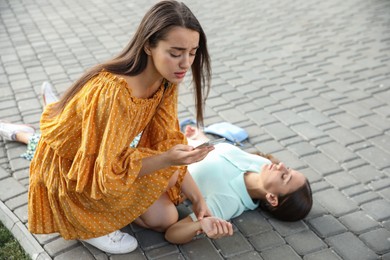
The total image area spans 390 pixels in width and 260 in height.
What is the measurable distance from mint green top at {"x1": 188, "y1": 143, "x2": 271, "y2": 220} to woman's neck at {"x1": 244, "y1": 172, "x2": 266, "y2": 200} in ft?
0.09

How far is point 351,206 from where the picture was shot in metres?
3.02

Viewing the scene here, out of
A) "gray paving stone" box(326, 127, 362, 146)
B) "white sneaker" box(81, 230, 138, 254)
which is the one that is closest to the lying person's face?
"white sneaker" box(81, 230, 138, 254)

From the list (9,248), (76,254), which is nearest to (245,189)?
(76,254)

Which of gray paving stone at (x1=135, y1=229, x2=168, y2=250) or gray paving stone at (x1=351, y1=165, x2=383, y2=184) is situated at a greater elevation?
gray paving stone at (x1=351, y1=165, x2=383, y2=184)

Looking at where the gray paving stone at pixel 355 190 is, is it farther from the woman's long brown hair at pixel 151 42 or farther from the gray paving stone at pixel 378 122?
the woman's long brown hair at pixel 151 42

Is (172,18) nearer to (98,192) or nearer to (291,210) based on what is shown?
(98,192)

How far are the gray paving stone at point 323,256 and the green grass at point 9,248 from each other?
156 centimetres

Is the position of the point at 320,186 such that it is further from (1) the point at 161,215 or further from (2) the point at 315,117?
(1) the point at 161,215

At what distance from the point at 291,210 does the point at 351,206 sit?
18.3 inches

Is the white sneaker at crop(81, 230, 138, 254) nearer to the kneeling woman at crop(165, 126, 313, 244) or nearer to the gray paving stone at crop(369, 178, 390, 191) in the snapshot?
the kneeling woman at crop(165, 126, 313, 244)

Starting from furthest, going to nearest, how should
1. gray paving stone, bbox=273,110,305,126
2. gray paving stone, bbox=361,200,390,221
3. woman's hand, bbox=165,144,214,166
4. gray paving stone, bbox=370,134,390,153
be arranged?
gray paving stone, bbox=273,110,305,126, gray paving stone, bbox=370,134,390,153, gray paving stone, bbox=361,200,390,221, woman's hand, bbox=165,144,214,166

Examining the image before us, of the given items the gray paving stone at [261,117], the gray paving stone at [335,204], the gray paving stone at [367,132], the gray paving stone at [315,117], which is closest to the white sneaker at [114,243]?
the gray paving stone at [335,204]

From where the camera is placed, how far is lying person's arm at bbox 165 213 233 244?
2479 millimetres

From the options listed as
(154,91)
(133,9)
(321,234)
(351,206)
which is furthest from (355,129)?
(133,9)
